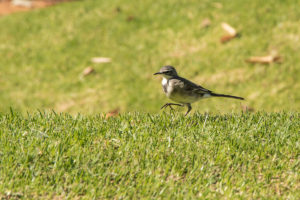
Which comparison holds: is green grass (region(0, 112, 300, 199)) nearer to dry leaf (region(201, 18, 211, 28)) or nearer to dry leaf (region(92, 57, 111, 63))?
dry leaf (region(92, 57, 111, 63))

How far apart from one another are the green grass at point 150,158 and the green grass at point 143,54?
13.0 feet

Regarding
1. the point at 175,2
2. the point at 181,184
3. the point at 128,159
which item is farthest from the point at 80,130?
the point at 175,2

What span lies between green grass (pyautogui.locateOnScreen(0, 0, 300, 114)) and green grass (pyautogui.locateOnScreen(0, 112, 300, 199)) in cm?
397

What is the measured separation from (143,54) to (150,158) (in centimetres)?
705

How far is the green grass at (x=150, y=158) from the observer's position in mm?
4312

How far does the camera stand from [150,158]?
478 cm

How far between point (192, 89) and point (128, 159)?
1661 mm

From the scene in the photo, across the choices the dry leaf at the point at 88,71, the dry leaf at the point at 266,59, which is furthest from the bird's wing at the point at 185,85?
the dry leaf at the point at 88,71

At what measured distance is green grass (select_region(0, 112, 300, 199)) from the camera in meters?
4.31

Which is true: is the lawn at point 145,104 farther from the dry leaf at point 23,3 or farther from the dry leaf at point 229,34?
the dry leaf at point 23,3

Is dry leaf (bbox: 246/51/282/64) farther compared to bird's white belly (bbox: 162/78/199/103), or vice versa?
dry leaf (bbox: 246/51/282/64)

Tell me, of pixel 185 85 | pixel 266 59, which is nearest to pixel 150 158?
pixel 185 85

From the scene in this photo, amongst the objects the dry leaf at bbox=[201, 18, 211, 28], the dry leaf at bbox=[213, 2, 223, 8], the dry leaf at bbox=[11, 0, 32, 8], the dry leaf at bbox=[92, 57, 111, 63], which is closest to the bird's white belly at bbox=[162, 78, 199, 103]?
the dry leaf at bbox=[92, 57, 111, 63]

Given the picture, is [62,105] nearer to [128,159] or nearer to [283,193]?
[128,159]
